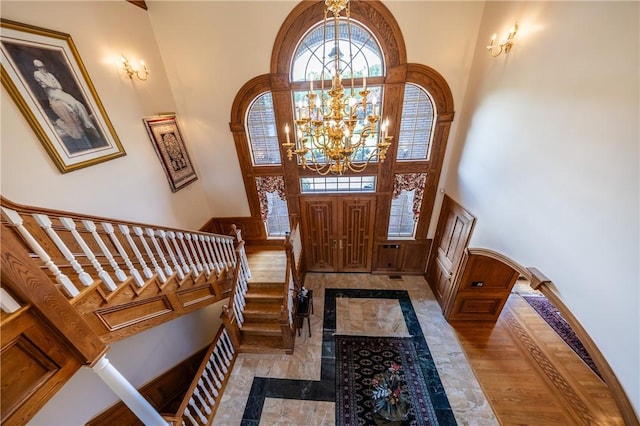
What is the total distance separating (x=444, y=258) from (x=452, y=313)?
994 millimetres

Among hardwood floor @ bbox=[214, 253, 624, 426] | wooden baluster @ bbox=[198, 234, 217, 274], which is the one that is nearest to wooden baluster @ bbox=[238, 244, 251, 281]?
hardwood floor @ bbox=[214, 253, 624, 426]

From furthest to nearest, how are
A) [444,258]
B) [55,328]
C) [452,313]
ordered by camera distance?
[444,258] → [452,313] → [55,328]

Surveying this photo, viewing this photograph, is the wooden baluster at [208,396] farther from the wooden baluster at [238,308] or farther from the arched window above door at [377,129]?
the arched window above door at [377,129]

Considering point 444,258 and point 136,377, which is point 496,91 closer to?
point 444,258

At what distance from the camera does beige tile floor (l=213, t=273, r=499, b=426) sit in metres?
2.95

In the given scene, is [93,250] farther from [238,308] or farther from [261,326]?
[261,326]

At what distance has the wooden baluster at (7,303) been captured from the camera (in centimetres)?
113

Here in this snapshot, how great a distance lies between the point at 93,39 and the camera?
2715mm

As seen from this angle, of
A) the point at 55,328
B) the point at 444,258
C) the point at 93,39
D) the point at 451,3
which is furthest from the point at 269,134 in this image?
the point at 444,258

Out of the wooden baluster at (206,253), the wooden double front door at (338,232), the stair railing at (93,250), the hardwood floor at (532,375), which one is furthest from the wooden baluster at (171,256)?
the hardwood floor at (532,375)

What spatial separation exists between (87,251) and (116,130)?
2.04 m

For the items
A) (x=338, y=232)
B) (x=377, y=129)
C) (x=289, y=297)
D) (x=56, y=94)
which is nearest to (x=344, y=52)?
(x=377, y=129)

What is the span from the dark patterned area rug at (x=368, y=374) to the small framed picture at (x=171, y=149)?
4030mm

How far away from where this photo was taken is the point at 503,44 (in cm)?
267
